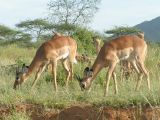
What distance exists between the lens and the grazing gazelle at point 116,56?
1118cm

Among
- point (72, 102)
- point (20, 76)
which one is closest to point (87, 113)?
point (72, 102)

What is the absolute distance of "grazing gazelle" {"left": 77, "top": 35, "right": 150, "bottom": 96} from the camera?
1118 cm

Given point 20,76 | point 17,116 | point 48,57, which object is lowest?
point 17,116

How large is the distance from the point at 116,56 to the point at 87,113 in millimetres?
2576

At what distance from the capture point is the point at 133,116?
877 centimetres

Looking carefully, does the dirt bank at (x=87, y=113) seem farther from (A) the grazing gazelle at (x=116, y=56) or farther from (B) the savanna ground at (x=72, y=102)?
(A) the grazing gazelle at (x=116, y=56)

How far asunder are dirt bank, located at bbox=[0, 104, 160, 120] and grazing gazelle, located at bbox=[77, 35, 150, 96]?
1824 millimetres

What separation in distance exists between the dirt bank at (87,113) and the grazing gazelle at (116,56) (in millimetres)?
1824

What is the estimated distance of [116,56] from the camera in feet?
37.0

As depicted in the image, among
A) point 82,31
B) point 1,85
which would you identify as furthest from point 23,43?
point 1,85

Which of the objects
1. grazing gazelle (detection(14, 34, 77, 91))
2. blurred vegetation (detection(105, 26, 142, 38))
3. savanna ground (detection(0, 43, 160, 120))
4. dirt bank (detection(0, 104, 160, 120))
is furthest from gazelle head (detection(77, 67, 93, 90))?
blurred vegetation (detection(105, 26, 142, 38))

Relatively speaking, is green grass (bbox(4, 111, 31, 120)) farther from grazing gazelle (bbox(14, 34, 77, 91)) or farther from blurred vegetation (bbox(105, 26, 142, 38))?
blurred vegetation (bbox(105, 26, 142, 38))

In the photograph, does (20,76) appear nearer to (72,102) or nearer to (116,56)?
(116,56)

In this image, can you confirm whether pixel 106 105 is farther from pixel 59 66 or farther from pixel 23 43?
pixel 23 43
